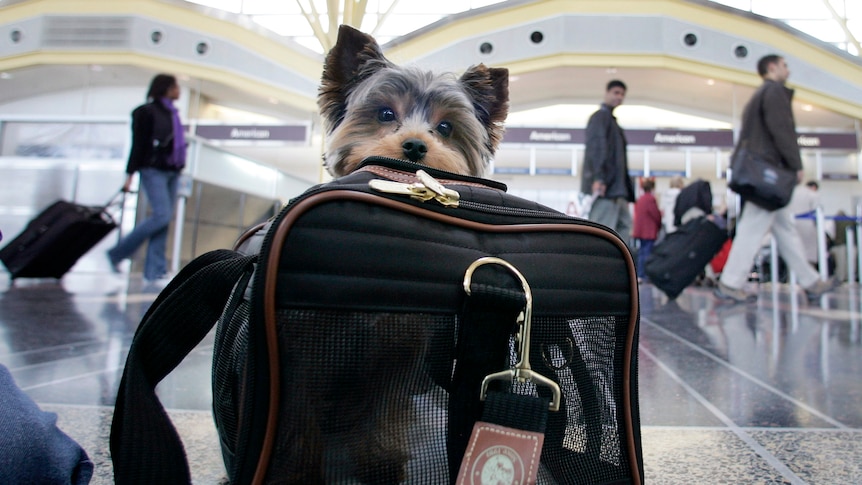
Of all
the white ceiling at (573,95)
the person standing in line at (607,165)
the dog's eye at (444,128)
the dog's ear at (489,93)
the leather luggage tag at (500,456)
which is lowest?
the leather luggage tag at (500,456)

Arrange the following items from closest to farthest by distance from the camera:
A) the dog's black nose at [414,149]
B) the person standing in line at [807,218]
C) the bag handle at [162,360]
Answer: the bag handle at [162,360] < the dog's black nose at [414,149] < the person standing in line at [807,218]

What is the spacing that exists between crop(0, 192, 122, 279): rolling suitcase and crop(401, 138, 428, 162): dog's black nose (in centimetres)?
476

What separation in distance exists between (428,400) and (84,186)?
354 inches

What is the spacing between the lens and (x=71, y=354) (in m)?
2.03

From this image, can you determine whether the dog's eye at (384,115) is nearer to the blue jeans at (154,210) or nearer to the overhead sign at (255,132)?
the blue jeans at (154,210)

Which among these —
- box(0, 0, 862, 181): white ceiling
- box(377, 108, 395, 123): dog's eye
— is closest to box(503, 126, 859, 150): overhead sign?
box(0, 0, 862, 181): white ceiling

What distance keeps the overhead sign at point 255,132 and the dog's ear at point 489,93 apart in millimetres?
12632

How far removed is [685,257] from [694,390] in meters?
3.04

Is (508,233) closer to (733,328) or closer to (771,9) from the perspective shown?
(733,328)

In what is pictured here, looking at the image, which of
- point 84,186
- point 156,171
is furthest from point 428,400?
point 84,186

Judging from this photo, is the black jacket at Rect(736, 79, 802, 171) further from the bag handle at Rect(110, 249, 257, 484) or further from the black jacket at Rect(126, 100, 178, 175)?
the black jacket at Rect(126, 100, 178, 175)

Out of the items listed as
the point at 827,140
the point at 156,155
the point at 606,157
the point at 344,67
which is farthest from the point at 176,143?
the point at 827,140

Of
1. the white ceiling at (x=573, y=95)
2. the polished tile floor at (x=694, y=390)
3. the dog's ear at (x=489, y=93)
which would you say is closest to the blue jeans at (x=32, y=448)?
the polished tile floor at (x=694, y=390)

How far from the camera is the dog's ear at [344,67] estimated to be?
1.55 m
